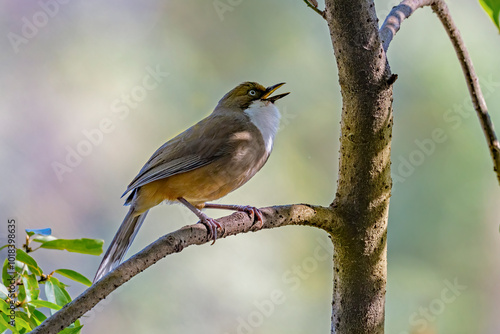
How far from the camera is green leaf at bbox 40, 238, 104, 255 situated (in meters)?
1.44

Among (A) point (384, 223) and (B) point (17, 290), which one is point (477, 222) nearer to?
(A) point (384, 223)

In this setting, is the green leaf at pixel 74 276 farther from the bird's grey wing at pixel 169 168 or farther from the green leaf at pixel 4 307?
the bird's grey wing at pixel 169 168

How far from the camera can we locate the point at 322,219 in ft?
5.38

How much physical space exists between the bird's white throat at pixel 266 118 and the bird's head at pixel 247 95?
3 centimetres

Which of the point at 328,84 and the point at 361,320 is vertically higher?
the point at 328,84

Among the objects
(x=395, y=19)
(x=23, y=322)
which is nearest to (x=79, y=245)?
(x=23, y=322)

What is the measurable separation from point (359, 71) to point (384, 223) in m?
0.48

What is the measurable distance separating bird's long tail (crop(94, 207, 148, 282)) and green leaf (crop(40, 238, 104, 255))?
0.64m

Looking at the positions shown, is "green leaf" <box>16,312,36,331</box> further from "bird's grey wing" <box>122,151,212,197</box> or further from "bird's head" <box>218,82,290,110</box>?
"bird's head" <box>218,82,290,110</box>

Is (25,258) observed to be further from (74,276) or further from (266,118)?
(266,118)

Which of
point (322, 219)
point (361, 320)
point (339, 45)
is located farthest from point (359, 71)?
point (361, 320)

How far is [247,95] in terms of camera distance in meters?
2.40

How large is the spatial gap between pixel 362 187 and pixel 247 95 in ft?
3.02

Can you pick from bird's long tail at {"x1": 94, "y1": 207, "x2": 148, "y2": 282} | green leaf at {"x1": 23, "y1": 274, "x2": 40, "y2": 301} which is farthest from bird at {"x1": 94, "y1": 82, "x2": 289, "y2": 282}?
green leaf at {"x1": 23, "y1": 274, "x2": 40, "y2": 301}
